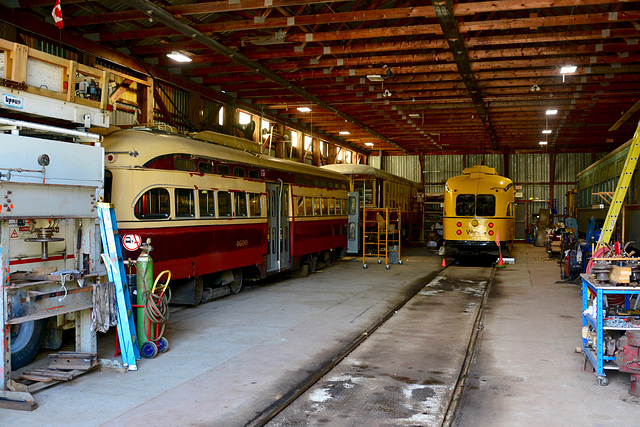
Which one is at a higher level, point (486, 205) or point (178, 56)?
point (178, 56)

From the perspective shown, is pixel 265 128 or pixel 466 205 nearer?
pixel 466 205

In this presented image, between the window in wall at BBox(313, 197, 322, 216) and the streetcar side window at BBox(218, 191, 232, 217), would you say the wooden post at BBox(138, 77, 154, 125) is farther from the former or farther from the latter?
the window in wall at BBox(313, 197, 322, 216)

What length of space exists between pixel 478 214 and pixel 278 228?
27.5 ft

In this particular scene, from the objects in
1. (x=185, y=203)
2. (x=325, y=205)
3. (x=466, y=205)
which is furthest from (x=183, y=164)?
(x=466, y=205)

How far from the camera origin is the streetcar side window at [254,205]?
477 inches

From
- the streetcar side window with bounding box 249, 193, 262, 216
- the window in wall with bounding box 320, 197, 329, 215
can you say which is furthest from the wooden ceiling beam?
the window in wall with bounding box 320, 197, 329, 215

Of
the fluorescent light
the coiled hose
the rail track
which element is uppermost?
the fluorescent light

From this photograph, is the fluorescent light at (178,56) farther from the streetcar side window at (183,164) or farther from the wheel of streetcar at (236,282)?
the wheel of streetcar at (236,282)

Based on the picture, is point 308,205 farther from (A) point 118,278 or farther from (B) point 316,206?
(A) point 118,278

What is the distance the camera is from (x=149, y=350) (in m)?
6.89

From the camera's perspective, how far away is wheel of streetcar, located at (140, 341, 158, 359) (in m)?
6.88

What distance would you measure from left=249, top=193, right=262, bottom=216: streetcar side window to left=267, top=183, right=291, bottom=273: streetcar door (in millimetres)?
769

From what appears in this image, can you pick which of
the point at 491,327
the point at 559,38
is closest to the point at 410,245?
the point at 559,38

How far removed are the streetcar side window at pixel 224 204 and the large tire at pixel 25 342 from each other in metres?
4.54
